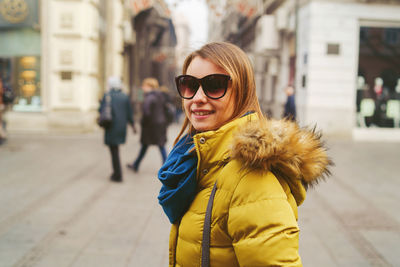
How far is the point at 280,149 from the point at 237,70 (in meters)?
0.37

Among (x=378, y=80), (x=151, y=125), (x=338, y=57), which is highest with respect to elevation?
(x=338, y=57)

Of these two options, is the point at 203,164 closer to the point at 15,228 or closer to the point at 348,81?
the point at 15,228

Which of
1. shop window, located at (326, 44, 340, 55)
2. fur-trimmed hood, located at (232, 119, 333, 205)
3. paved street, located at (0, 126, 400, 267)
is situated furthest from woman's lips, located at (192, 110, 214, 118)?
shop window, located at (326, 44, 340, 55)

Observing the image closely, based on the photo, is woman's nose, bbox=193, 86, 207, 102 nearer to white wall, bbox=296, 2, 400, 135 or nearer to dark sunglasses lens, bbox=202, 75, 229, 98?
dark sunglasses lens, bbox=202, 75, 229, 98

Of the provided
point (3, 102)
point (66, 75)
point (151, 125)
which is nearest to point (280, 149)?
point (151, 125)

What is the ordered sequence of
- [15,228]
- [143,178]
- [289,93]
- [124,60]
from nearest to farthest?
[15,228], [143,178], [289,93], [124,60]

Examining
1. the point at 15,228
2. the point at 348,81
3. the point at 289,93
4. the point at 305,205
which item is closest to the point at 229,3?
the point at 289,93

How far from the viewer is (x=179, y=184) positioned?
143 cm

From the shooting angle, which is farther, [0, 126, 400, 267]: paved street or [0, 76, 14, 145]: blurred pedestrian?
[0, 76, 14, 145]: blurred pedestrian

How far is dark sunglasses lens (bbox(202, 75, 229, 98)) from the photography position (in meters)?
1.42

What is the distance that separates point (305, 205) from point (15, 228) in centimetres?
367

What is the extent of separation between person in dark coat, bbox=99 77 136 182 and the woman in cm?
530

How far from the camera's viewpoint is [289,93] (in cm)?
1198

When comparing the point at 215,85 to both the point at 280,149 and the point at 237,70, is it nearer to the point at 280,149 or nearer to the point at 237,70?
the point at 237,70
